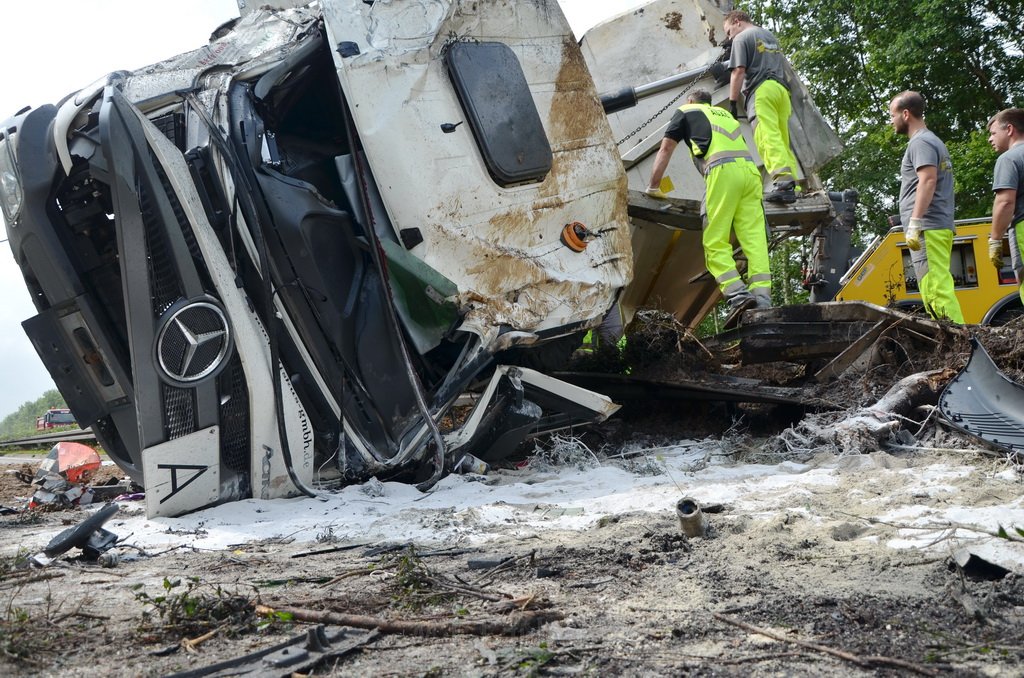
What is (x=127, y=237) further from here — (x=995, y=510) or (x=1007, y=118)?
(x=1007, y=118)

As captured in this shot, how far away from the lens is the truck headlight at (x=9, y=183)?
12.6 ft

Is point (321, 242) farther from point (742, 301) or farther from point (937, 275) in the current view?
point (937, 275)

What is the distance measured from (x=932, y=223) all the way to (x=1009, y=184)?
444 millimetres

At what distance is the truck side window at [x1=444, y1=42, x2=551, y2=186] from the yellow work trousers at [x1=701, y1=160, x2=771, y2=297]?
123 cm

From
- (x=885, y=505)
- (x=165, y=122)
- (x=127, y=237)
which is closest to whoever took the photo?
(x=885, y=505)

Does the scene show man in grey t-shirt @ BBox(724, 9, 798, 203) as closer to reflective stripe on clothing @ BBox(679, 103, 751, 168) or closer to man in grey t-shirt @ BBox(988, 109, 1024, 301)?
reflective stripe on clothing @ BBox(679, 103, 751, 168)

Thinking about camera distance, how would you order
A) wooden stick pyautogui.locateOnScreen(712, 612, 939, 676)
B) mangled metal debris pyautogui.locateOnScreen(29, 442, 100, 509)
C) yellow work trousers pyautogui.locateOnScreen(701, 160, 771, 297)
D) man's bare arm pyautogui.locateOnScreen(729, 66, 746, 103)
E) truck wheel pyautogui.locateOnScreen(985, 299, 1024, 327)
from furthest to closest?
truck wheel pyautogui.locateOnScreen(985, 299, 1024, 327), man's bare arm pyautogui.locateOnScreen(729, 66, 746, 103), yellow work trousers pyautogui.locateOnScreen(701, 160, 771, 297), mangled metal debris pyautogui.locateOnScreen(29, 442, 100, 509), wooden stick pyautogui.locateOnScreen(712, 612, 939, 676)

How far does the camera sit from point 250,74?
13.5 feet

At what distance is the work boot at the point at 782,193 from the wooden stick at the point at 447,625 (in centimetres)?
408

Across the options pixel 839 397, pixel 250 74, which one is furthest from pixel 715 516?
pixel 250 74

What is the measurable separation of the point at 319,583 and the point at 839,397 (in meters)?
2.88

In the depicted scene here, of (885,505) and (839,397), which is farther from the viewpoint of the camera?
(839,397)

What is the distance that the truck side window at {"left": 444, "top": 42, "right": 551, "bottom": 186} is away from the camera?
422 centimetres

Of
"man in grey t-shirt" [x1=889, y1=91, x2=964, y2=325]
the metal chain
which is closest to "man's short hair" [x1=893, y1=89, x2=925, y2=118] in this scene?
"man in grey t-shirt" [x1=889, y1=91, x2=964, y2=325]
